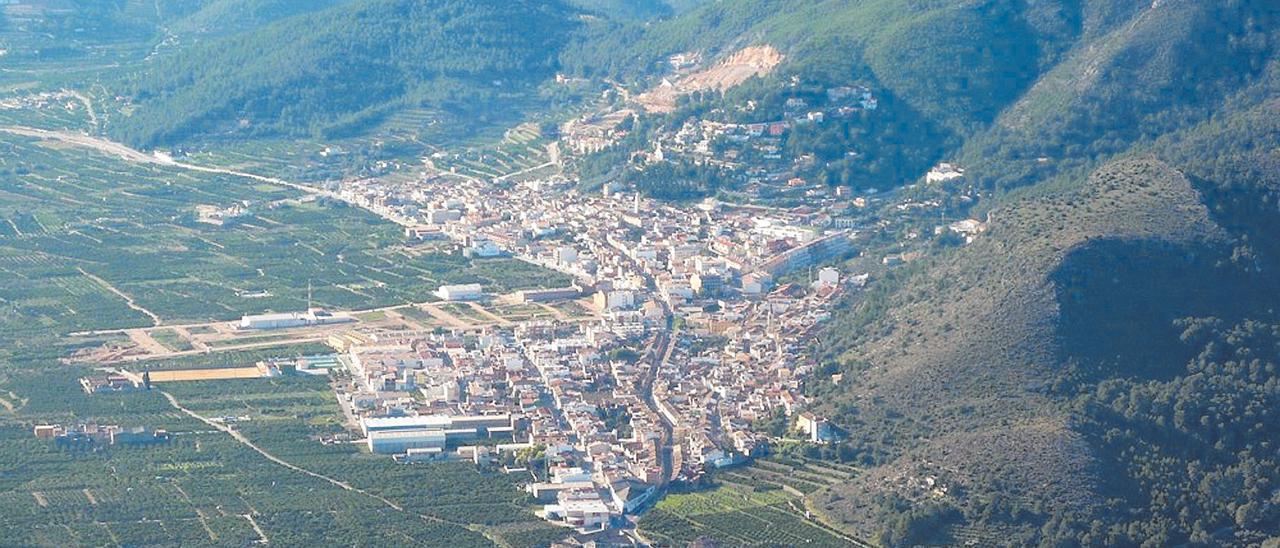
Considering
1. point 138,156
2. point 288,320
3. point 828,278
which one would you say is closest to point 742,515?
point 828,278

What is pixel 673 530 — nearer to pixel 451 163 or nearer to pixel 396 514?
pixel 396 514

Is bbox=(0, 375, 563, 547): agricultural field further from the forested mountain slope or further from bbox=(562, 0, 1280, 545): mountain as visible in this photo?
the forested mountain slope

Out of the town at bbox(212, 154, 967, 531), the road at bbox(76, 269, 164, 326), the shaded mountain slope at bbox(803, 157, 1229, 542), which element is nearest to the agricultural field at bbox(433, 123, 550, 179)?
the town at bbox(212, 154, 967, 531)

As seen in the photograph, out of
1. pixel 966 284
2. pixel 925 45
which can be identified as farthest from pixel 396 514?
pixel 925 45

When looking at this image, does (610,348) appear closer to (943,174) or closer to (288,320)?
(288,320)

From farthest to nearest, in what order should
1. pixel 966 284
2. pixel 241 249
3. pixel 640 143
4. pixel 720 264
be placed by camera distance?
pixel 640 143 → pixel 241 249 → pixel 720 264 → pixel 966 284

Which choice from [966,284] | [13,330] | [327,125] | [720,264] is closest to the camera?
[966,284]

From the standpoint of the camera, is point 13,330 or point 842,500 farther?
point 13,330
